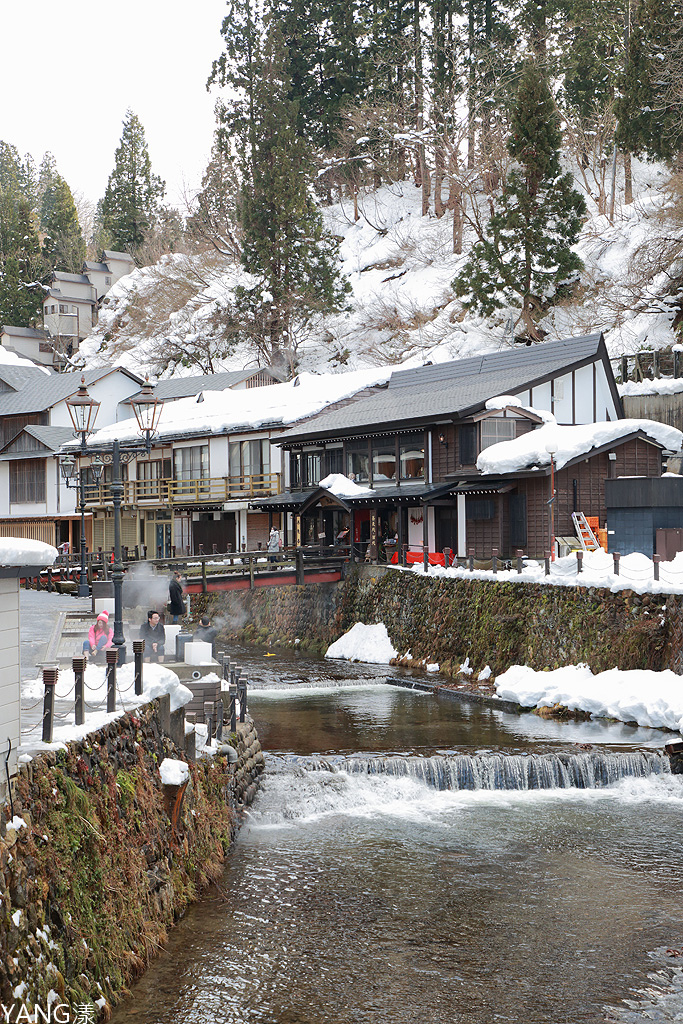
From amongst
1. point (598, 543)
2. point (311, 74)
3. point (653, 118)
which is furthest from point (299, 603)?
point (311, 74)

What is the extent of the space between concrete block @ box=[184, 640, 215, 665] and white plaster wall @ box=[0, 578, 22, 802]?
27.2ft

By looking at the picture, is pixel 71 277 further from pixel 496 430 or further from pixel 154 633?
pixel 154 633

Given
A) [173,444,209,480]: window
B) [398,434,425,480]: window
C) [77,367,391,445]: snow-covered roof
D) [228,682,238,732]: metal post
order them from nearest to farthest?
[228,682,238,732]: metal post < [398,434,425,480]: window < [77,367,391,445]: snow-covered roof < [173,444,209,480]: window

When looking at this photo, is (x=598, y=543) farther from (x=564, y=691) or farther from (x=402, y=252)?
(x=402, y=252)

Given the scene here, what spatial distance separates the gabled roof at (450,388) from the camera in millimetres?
34594

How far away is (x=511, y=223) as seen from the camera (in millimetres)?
45656

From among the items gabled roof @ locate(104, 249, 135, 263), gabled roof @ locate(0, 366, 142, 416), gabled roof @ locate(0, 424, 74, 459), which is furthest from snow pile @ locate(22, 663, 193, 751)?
gabled roof @ locate(104, 249, 135, 263)

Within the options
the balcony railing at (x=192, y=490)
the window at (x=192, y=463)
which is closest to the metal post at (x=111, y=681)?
the balcony railing at (x=192, y=490)

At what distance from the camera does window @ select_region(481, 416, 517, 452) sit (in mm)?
33406

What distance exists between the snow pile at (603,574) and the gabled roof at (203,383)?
28.5m

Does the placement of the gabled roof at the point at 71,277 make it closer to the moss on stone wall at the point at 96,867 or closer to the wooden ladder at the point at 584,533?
the wooden ladder at the point at 584,533

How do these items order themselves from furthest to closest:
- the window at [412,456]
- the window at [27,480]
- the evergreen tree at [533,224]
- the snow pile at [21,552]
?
the window at [27,480] < the evergreen tree at [533,224] < the window at [412,456] < the snow pile at [21,552]

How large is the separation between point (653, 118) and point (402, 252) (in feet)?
88.1

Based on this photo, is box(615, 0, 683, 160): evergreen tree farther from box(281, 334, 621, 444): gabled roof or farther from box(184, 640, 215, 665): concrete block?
box(184, 640, 215, 665): concrete block
